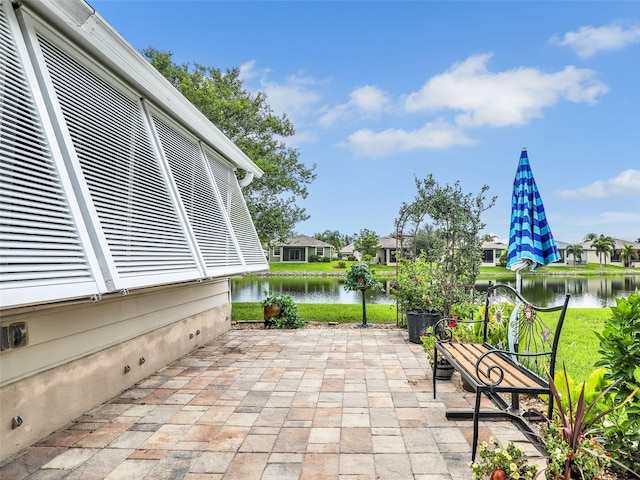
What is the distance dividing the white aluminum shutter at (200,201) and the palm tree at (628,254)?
57136 mm

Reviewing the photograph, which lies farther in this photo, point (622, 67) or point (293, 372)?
point (622, 67)

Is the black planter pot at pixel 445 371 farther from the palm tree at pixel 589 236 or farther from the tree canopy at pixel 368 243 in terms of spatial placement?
the palm tree at pixel 589 236

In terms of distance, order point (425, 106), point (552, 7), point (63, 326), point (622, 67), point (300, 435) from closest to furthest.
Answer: point (300, 435), point (63, 326), point (552, 7), point (622, 67), point (425, 106)

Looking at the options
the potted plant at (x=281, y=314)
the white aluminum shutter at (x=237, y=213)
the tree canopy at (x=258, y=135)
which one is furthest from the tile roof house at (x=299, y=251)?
the white aluminum shutter at (x=237, y=213)

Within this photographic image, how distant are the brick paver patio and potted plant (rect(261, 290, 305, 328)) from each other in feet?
10.2

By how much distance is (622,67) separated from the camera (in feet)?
39.4

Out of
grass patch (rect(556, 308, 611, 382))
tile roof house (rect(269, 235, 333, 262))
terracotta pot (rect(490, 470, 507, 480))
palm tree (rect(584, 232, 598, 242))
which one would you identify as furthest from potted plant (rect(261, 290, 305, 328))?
palm tree (rect(584, 232, 598, 242))

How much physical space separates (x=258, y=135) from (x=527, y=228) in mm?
8706

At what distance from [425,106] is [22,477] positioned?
20.9 m

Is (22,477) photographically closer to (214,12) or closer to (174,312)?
(174,312)

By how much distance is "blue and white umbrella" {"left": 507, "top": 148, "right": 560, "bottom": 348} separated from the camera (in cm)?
505

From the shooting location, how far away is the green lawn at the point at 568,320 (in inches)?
211

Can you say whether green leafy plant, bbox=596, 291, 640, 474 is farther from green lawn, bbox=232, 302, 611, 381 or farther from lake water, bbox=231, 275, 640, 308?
lake water, bbox=231, 275, 640, 308

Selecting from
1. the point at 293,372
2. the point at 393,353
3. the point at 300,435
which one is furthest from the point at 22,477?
the point at 393,353
